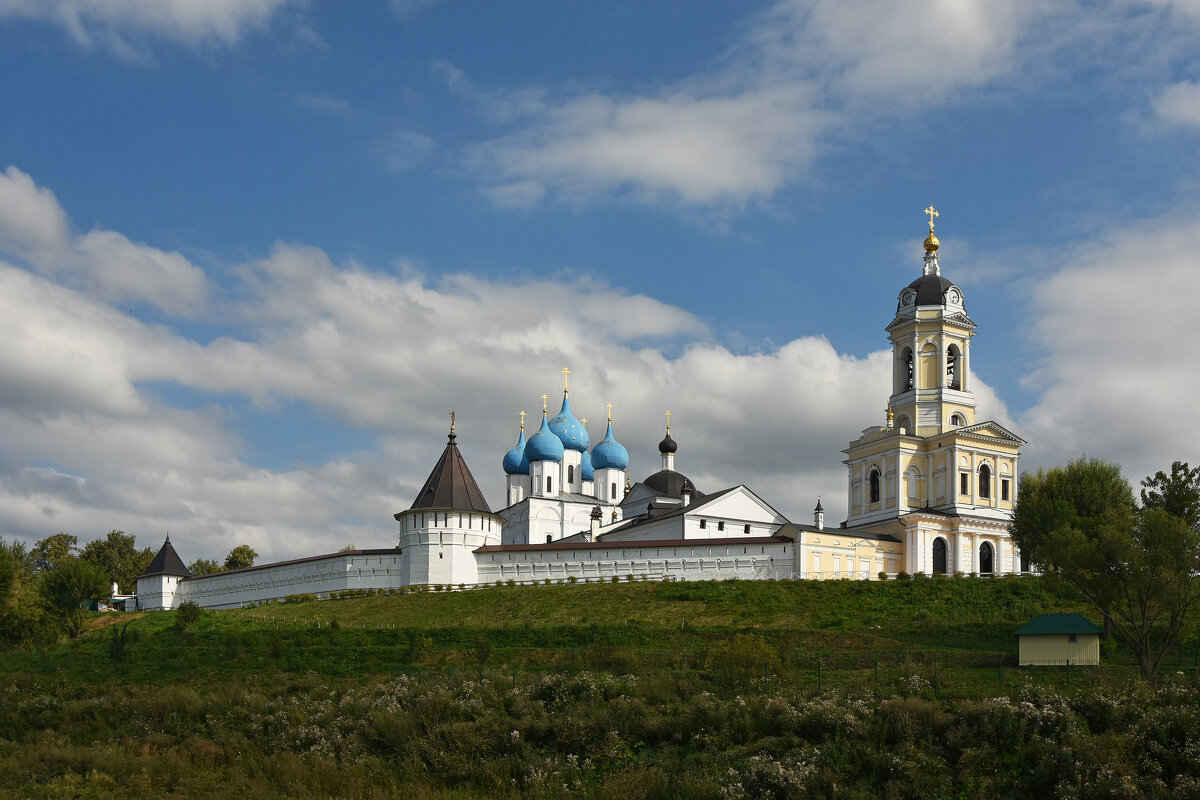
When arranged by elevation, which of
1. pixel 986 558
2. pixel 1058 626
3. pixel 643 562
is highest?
pixel 986 558

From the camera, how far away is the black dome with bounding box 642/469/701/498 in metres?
62.3

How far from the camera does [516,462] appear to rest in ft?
229

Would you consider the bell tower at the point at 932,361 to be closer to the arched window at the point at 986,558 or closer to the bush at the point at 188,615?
the arched window at the point at 986,558

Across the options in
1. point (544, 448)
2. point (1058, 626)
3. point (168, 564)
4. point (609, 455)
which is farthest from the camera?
point (609, 455)

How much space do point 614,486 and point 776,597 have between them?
30.3m

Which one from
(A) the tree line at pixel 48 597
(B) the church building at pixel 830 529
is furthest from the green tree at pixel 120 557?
(B) the church building at pixel 830 529

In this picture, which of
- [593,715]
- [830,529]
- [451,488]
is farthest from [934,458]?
[593,715]

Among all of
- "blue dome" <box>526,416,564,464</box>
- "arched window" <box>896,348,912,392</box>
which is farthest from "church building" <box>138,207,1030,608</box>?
"blue dome" <box>526,416,564,464</box>

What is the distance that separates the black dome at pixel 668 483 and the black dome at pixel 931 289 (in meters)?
14.9

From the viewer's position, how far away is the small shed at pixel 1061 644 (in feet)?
93.4

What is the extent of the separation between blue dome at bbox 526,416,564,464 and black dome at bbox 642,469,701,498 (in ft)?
18.7

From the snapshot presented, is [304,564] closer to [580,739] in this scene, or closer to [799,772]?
[580,739]

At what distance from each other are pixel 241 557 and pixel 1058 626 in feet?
187

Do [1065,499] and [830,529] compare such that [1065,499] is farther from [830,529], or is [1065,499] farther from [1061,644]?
[1061,644]
